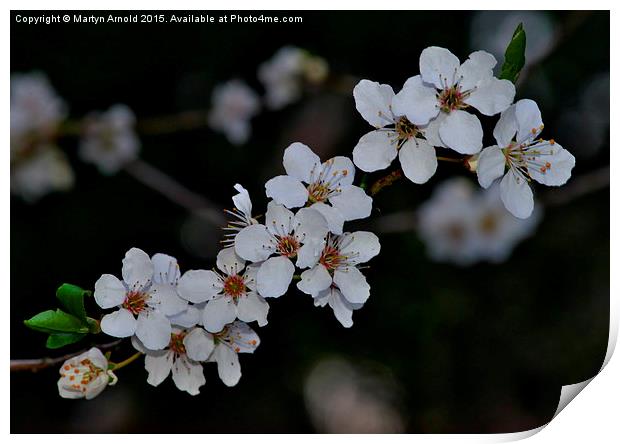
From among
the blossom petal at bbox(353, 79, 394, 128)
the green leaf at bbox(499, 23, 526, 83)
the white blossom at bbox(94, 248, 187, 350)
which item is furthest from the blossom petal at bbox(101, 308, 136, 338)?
the green leaf at bbox(499, 23, 526, 83)

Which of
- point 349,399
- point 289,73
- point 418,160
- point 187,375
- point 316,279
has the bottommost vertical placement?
point 349,399

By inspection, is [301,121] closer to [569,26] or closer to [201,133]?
[201,133]

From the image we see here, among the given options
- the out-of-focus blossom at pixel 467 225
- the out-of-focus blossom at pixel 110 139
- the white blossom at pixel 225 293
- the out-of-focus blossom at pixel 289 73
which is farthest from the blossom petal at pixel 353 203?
the out-of-focus blossom at pixel 467 225

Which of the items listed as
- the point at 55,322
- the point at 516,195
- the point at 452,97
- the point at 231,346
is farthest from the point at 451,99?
the point at 55,322

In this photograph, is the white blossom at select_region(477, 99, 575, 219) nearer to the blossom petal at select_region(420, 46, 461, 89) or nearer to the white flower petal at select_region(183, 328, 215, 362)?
the blossom petal at select_region(420, 46, 461, 89)

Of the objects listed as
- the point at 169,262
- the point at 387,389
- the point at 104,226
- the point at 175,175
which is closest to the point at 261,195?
the point at 175,175

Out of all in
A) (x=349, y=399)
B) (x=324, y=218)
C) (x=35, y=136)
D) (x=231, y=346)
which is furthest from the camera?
(x=349, y=399)

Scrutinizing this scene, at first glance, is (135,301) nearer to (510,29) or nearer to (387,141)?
(387,141)
